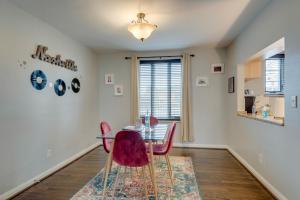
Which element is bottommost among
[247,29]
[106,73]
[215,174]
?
[215,174]

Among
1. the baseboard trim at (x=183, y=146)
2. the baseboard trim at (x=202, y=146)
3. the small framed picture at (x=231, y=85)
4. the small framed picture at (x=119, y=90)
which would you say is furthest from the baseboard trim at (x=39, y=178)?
the small framed picture at (x=231, y=85)

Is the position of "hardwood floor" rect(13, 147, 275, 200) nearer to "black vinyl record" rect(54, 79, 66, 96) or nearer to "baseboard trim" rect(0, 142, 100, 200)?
"baseboard trim" rect(0, 142, 100, 200)

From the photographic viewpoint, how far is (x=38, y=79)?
295cm

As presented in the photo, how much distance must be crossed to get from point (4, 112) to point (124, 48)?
2934mm

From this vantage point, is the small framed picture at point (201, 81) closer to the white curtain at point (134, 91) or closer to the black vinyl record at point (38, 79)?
the white curtain at point (134, 91)

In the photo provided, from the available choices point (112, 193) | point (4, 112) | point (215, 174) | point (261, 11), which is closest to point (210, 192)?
point (215, 174)

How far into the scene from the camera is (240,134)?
12.4ft

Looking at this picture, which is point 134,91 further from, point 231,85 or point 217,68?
point 231,85

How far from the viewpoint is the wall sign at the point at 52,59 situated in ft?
9.65

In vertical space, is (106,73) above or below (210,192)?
above

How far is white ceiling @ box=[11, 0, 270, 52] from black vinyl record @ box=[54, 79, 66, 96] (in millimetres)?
914

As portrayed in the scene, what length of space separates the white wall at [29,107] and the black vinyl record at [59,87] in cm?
9

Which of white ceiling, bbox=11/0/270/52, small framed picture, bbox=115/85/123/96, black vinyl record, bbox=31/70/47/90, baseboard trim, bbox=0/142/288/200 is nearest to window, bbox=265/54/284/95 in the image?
white ceiling, bbox=11/0/270/52

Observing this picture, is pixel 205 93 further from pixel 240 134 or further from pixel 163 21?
pixel 163 21
